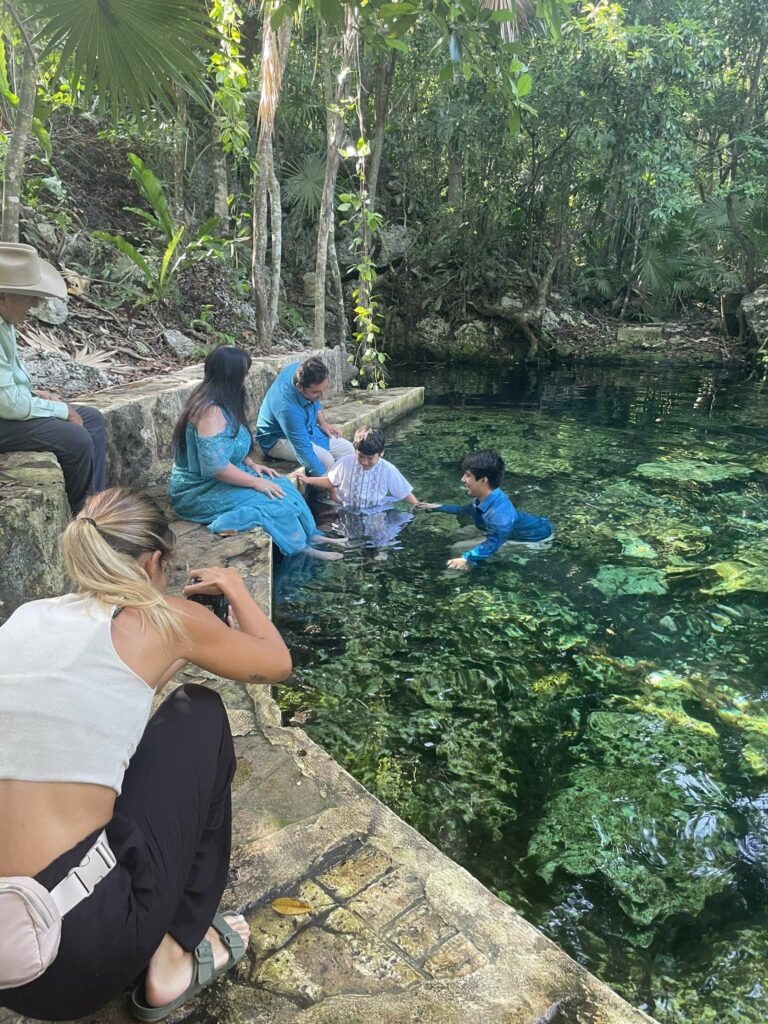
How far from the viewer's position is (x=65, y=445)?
361cm

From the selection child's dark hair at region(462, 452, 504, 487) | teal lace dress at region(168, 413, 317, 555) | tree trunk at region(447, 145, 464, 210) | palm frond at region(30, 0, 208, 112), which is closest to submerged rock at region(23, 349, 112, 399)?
teal lace dress at region(168, 413, 317, 555)

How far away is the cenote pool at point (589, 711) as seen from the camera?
2178 millimetres

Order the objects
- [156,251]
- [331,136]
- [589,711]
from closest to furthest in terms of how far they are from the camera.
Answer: [589,711]
[156,251]
[331,136]

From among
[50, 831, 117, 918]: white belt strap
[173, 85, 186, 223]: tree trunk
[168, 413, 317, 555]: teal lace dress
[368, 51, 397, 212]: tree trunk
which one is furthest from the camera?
[368, 51, 397, 212]: tree trunk

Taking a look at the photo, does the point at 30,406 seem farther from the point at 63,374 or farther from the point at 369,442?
the point at 63,374

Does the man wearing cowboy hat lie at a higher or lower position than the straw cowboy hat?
lower

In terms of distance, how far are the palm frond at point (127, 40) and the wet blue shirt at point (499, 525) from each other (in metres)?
3.28

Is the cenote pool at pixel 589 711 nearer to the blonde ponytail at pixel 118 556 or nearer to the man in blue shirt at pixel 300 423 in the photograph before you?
the man in blue shirt at pixel 300 423

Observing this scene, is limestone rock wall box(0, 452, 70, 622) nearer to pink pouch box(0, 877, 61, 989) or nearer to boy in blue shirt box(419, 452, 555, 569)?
pink pouch box(0, 877, 61, 989)

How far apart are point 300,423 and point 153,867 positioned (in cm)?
444

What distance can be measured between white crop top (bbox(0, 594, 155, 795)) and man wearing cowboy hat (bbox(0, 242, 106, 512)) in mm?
2359

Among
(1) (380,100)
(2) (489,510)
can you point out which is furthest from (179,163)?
(2) (489,510)

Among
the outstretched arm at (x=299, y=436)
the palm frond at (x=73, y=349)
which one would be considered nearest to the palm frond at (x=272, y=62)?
the palm frond at (x=73, y=349)

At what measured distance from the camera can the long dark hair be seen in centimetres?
427
